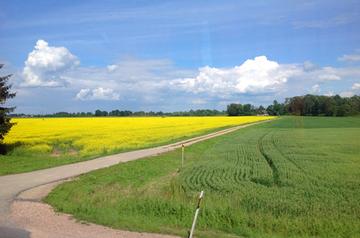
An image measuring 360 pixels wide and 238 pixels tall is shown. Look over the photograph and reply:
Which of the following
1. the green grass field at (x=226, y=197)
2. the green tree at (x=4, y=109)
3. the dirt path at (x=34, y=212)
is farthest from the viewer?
the green tree at (x=4, y=109)

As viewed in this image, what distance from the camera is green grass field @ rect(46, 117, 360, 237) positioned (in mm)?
10609

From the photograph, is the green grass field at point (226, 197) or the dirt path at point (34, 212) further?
the green grass field at point (226, 197)

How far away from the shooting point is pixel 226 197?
14.0 m

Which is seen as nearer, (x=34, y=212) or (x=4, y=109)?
(x=34, y=212)

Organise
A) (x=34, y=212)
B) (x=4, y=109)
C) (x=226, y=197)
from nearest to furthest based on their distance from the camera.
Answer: (x=34, y=212) < (x=226, y=197) < (x=4, y=109)

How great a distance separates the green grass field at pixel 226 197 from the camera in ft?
34.8

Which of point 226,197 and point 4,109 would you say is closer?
point 226,197

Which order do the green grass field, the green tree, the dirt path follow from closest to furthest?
the dirt path < the green grass field < the green tree

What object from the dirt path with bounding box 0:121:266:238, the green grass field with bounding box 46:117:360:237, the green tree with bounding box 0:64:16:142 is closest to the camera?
the dirt path with bounding box 0:121:266:238

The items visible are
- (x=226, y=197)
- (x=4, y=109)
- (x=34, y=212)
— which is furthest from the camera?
(x=4, y=109)

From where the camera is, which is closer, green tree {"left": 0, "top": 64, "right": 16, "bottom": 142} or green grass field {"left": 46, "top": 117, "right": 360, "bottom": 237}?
green grass field {"left": 46, "top": 117, "right": 360, "bottom": 237}

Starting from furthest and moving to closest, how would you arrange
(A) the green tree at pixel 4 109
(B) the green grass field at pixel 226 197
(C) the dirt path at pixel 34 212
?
(A) the green tree at pixel 4 109
(B) the green grass field at pixel 226 197
(C) the dirt path at pixel 34 212

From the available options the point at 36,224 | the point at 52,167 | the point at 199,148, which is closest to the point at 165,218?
the point at 36,224

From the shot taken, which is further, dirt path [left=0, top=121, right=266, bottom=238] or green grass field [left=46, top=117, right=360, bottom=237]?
green grass field [left=46, top=117, right=360, bottom=237]
